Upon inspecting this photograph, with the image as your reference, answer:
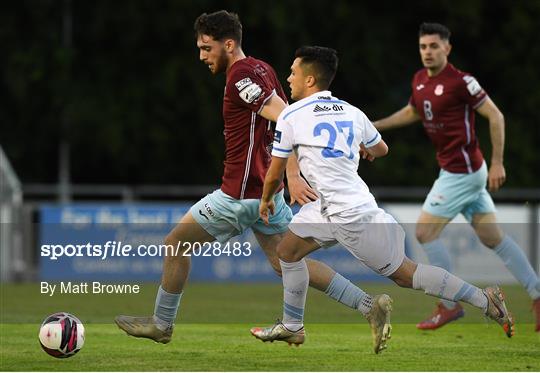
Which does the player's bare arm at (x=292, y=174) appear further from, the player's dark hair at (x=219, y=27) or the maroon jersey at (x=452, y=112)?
the maroon jersey at (x=452, y=112)

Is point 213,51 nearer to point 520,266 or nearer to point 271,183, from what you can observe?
point 271,183

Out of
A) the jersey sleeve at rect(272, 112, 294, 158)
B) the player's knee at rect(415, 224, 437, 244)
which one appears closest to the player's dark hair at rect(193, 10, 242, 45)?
the jersey sleeve at rect(272, 112, 294, 158)

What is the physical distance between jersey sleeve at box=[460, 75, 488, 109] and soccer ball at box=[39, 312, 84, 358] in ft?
14.0

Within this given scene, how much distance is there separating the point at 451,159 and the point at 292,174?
2.94 metres

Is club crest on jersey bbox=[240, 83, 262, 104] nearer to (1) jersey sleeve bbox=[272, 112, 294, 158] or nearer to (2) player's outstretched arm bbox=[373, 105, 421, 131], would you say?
(1) jersey sleeve bbox=[272, 112, 294, 158]

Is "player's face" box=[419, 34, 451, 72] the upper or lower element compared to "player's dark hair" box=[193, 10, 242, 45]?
lower

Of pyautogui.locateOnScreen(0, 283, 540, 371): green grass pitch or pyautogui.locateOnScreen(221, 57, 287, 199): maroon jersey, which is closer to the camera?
pyautogui.locateOnScreen(0, 283, 540, 371): green grass pitch

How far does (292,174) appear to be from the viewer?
29.1 feet

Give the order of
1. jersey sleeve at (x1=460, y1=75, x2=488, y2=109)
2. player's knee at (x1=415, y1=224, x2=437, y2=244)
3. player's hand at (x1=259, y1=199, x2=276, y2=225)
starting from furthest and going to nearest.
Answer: player's knee at (x1=415, y1=224, x2=437, y2=244) < jersey sleeve at (x1=460, y1=75, x2=488, y2=109) < player's hand at (x1=259, y1=199, x2=276, y2=225)

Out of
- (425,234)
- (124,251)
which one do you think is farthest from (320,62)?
(124,251)

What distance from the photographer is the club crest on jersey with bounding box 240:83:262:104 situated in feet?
29.1

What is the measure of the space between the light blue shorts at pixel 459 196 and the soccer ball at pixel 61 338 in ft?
12.7

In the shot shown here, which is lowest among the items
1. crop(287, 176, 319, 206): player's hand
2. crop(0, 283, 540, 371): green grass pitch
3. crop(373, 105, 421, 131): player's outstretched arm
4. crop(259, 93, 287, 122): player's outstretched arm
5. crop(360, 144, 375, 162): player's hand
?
crop(0, 283, 540, 371): green grass pitch

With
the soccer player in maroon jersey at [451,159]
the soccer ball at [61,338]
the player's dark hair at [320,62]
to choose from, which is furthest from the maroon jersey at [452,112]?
the soccer ball at [61,338]
